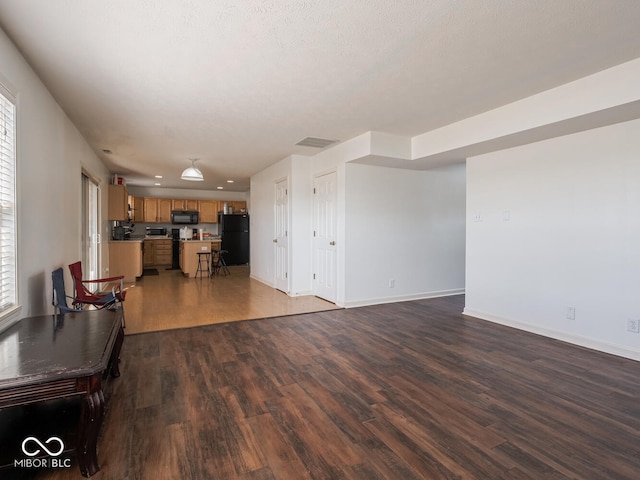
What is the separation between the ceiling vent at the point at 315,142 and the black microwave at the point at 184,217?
6359mm

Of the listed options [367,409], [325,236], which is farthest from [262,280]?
[367,409]

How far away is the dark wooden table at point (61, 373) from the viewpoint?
1.46m

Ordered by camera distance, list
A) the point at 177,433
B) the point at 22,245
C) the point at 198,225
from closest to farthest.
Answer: the point at 177,433, the point at 22,245, the point at 198,225

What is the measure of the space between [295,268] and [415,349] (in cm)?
287

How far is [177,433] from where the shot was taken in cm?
192

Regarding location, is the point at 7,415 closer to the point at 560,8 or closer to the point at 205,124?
the point at 205,124

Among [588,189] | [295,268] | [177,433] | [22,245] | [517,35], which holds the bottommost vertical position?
[177,433]

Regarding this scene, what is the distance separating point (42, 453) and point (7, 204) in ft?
5.32

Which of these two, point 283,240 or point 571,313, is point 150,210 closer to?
point 283,240

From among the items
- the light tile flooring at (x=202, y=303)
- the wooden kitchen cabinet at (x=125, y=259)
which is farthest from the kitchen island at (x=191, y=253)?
the wooden kitchen cabinet at (x=125, y=259)

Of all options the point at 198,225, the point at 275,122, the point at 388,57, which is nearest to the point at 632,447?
the point at 388,57

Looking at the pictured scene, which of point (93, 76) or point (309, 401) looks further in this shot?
point (93, 76)

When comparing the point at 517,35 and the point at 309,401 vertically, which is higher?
the point at 517,35

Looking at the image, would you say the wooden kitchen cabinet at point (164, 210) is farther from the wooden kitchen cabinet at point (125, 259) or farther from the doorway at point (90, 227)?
the doorway at point (90, 227)
